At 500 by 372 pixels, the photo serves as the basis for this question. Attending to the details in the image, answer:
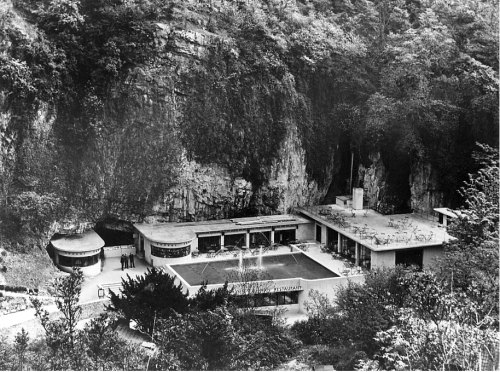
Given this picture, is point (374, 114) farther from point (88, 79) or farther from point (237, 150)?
point (88, 79)

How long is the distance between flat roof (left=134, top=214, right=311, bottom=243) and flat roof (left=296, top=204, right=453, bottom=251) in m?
1.63

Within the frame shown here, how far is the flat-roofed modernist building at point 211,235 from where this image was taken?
1451 inches

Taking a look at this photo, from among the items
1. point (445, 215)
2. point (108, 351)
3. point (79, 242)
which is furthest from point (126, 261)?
point (445, 215)

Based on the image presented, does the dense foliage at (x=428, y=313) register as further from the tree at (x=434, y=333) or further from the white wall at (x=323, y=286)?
the white wall at (x=323, y=286)

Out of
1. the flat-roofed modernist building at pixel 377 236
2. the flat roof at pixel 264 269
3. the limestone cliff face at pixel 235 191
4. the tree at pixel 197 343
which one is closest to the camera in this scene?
the tree at pixel 197 343

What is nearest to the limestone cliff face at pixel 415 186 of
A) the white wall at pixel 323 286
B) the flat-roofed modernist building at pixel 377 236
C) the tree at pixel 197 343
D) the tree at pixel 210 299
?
the flat-roofed modernist building at pixel 377 236

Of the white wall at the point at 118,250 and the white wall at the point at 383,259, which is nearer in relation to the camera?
the white wall at the point at 383,259

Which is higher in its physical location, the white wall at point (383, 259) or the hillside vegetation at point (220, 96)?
the hillside vegetation at point (220, 96)

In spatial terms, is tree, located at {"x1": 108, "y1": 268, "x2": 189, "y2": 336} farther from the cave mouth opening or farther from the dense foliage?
the cave mouth opening

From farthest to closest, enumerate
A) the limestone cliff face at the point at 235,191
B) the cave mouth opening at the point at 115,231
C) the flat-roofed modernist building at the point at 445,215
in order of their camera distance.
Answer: the limestone cliff face at the point at 235,191, the cave mouth opening at the point at 115,231, the flat-roofed modernist building at the point at 445,215

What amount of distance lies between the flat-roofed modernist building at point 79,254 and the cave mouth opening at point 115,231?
3.04 m

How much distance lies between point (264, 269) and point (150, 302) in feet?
23.1

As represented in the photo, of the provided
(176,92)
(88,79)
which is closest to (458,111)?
(176,92)

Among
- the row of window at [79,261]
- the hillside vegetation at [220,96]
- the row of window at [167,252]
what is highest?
the hillside vegetation at [220,96]
